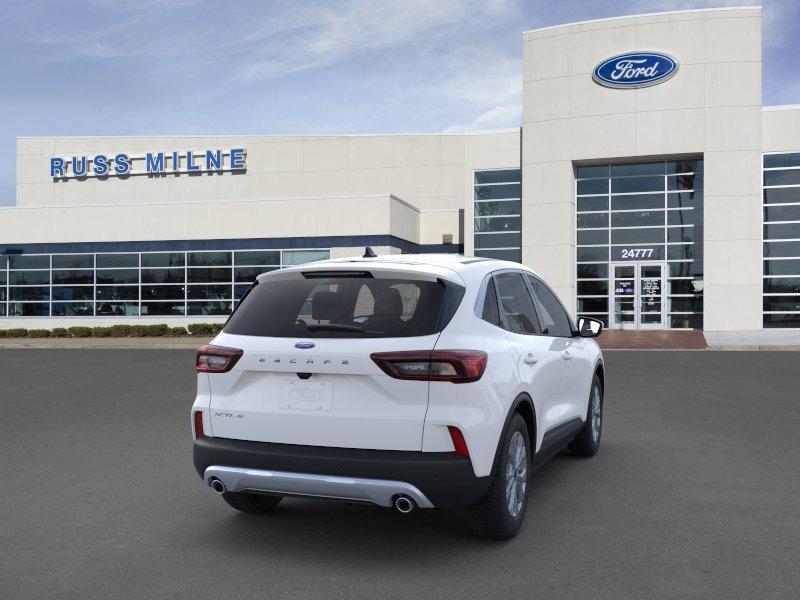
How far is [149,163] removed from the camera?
139 feet

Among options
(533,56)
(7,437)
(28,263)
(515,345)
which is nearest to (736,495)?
(515,345)

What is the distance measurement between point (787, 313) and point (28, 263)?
32.6 metres

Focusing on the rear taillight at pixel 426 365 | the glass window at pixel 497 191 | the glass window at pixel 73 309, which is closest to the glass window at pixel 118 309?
the glass window at pixel 73 309

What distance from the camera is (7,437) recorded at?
885cm

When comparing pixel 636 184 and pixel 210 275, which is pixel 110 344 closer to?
pixel 210 275

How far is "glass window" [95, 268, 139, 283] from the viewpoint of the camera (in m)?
36.4

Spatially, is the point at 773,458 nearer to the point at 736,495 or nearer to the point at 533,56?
the point at 736,495

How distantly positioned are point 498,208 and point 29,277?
2187 centimetres

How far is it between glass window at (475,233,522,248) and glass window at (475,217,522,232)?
10.1 inches

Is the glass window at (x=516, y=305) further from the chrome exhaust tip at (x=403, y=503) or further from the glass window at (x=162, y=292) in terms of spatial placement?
the glass window at (x=162, y=292)

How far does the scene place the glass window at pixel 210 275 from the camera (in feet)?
116

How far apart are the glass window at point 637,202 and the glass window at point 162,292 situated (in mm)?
19115

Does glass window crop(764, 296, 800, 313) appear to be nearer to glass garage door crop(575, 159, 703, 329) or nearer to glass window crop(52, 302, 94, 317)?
glass garage door crop(575, 159, 703, 329)

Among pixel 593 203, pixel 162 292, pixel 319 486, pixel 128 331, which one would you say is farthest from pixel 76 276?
pixel 319 486
